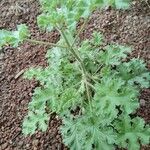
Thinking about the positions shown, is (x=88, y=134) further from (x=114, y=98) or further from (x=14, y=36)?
(x=14, y=36)

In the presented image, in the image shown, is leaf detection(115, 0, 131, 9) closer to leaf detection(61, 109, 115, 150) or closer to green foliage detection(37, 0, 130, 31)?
green foliage detection(37, 0, 130, 31)

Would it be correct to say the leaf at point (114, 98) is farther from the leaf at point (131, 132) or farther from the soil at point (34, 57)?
the soil at point (34, 57)

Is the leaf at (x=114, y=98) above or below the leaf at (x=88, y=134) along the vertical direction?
above

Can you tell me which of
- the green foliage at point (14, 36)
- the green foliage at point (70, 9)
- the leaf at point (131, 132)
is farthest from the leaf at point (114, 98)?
the green foliage at point (14, 36)

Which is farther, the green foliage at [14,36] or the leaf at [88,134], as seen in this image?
the leaf at [88,134]

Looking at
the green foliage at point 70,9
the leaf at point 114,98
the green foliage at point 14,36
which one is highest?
the green foliage at point 70,9

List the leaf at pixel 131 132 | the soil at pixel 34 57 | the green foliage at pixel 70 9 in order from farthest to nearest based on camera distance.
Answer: the soil at pixel 34 57 < the leaf at pixel 131 132 < the green foliage at pixel 70 9

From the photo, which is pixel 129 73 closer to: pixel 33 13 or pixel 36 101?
pixel 36 101
